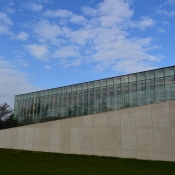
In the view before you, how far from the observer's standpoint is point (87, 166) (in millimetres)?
17984

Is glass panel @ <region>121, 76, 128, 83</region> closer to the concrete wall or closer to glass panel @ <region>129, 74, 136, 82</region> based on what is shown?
glass panel @ <region>129, 74, 136, 82</region>

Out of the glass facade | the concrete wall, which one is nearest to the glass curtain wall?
the glass facade

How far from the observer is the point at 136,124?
2031 cm

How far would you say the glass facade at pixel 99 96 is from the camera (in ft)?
76.8

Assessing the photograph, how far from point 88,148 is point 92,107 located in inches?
236

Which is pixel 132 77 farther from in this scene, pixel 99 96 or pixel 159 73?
pixel 99 96

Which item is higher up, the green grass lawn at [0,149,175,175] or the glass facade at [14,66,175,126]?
the glass facade at [14,66,175,126]

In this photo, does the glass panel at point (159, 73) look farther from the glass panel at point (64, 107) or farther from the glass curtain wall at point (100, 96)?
the glass panel at point (64, 107)

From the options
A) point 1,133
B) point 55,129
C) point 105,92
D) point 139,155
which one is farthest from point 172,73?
point 1,133

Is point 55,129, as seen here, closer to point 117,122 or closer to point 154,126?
point 117,122

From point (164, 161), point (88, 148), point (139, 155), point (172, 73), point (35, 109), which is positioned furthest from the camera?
point (35, 109)

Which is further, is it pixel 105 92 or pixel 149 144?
pixel 105 92

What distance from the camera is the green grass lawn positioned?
50.3ft

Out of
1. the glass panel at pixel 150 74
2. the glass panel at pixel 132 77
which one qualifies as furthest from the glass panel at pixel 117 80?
the glass panel at pixel 150 74
